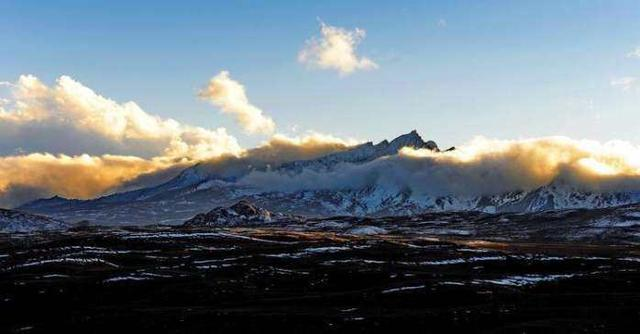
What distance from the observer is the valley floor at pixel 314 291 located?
59.1m

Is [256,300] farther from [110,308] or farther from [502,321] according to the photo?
[502,321]

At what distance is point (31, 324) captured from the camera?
61.8 meters

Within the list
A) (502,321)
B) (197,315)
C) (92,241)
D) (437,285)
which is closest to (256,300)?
(197,315)

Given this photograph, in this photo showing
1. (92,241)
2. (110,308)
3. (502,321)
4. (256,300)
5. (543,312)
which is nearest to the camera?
(502,321)

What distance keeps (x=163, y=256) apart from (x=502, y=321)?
94.3m

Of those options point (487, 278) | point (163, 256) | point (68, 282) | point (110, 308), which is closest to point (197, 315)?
point (110, 308)

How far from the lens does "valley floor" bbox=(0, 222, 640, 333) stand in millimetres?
59094

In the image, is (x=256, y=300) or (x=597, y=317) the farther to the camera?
(x=256, y=300)

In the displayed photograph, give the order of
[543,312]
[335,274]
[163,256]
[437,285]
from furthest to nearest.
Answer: [163,256] < [335,274] < [437,285] < [543,312]

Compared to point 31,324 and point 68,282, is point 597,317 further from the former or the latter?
point 68,282

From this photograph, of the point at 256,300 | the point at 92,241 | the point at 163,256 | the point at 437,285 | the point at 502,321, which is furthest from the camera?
the point at 92,241

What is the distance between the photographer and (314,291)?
8456cm

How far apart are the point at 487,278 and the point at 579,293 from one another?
17.1 meters

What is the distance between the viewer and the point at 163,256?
140 metres
